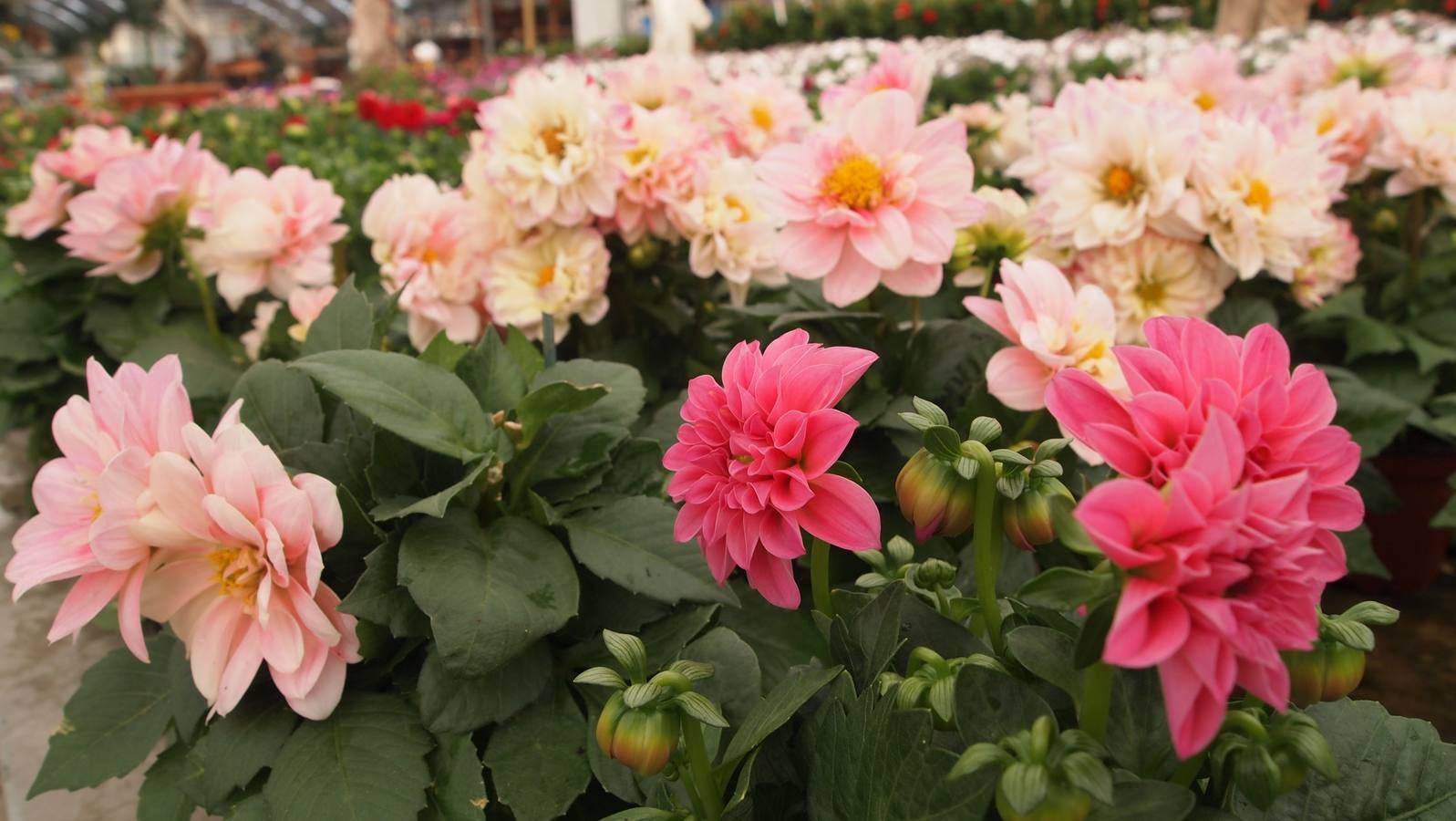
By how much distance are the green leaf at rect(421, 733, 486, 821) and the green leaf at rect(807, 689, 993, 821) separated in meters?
0.32

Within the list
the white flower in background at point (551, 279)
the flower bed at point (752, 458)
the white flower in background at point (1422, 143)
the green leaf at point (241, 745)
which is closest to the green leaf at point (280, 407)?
the flower bed at point (752, 458)

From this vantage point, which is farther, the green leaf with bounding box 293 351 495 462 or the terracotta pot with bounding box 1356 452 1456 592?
the terracotta pot with bounding box 1356 452 1456 592

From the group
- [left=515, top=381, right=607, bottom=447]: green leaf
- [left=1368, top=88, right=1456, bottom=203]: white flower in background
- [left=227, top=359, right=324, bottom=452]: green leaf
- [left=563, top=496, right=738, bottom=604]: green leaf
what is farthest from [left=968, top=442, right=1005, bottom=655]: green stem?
[left=1368, top=88, right=1456, bottom=203]: white flower in background

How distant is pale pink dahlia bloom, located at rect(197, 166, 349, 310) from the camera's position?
1.47 metres

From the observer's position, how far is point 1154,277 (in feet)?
4.46

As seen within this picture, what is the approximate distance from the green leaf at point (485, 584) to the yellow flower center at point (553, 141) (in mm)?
631

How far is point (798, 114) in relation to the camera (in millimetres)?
1812

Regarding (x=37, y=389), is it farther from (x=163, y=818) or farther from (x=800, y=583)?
(x=800, y=583)

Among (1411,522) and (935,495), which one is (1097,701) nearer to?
(935,495)

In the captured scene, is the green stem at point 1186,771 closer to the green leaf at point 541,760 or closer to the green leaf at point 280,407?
the green leaf at point 541,760

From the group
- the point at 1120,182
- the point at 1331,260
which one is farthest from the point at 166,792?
the point at 1331,260

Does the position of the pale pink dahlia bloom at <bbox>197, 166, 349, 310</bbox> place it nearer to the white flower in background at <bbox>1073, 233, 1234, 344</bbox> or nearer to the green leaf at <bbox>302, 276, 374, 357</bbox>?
the green leaf at <bbox>302, 276, 374, 357</bbox>

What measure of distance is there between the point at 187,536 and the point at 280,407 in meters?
0.28

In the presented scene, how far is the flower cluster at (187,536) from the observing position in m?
0.74
